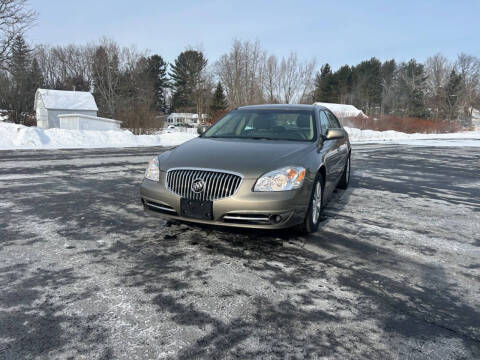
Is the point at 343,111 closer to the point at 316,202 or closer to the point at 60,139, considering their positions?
the point at 60,139

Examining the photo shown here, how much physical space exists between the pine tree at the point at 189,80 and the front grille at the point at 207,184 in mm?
48335

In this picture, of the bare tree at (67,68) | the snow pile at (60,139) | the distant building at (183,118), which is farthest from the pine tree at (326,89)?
the snow pile at (60,139)

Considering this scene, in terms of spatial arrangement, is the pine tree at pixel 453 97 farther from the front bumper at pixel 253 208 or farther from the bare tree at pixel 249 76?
the front bumper at pixel 253 208

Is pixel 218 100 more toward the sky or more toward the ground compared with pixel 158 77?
more toward the ground

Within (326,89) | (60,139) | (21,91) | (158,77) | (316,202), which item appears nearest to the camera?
(316,202)

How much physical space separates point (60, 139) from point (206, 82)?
1630 inches

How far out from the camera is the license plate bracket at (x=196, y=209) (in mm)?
3152

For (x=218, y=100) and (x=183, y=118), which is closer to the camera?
(x=218, y=100)

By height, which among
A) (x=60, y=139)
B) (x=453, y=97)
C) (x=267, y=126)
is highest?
(x=453, y=97)

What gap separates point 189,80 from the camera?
6384 cm

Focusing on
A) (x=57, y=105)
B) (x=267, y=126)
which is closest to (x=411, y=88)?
(x=57, y=105)

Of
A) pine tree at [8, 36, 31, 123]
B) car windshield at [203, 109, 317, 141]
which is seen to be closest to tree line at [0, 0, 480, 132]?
pine tree at [8, 36, 31, 123]

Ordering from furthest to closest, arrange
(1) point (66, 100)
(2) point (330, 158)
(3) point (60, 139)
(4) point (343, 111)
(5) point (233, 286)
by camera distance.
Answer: (4) point (343, 111) < (1) point (66, 100) < (3) point (60, 139) < (2) point (330, 158) < (5) point (233, 286)

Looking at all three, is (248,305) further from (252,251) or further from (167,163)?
(167,163)
